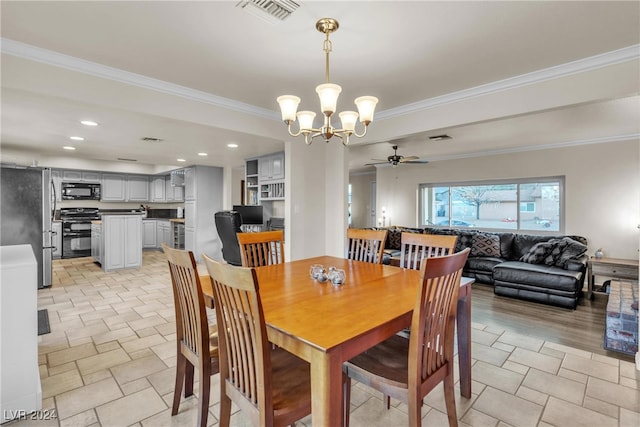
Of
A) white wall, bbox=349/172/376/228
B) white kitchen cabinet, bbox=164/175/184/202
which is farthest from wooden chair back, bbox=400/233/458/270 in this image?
white kitchen cabinet, bbox=164/175/184/202

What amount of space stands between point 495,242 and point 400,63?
401 cm

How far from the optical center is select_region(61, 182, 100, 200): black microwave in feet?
23.2

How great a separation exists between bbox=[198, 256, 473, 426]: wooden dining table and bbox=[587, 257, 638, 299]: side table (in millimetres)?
3552

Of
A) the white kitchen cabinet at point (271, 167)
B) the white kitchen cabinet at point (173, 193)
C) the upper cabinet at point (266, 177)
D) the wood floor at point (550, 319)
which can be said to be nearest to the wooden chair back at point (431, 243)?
the wood floor at point (550, 319)

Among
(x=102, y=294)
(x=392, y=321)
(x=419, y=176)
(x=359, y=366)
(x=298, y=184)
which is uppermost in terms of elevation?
(x=419, y=176)

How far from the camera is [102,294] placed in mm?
4262

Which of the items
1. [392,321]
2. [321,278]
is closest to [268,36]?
[321,278]

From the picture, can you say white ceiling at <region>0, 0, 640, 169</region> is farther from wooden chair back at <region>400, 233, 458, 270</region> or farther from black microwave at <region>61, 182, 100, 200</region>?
black microwave at <region>61, 182, 100, 200</region>

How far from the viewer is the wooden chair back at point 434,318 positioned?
1.32 metres

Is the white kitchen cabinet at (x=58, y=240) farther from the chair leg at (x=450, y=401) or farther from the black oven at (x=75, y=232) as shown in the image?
the chair leg at (x=450, y=401)

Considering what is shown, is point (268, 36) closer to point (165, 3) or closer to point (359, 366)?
point (165, 3)

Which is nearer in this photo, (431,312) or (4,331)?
(431,312)

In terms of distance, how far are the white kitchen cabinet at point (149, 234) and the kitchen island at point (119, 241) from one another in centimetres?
194

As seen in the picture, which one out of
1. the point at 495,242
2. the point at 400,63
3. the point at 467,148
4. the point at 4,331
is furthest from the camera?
the point at 467,148
